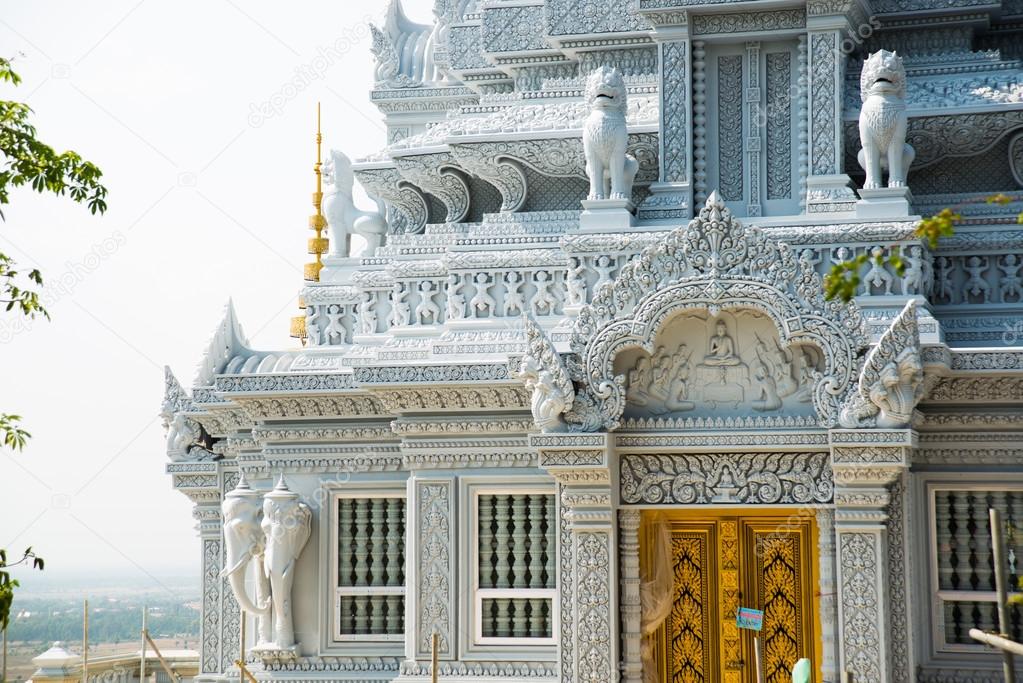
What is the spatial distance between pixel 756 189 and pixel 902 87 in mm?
1833

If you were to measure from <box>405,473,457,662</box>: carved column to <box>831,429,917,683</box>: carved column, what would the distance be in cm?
369

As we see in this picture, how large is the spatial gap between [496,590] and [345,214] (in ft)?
16.8

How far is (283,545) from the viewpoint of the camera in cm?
1648

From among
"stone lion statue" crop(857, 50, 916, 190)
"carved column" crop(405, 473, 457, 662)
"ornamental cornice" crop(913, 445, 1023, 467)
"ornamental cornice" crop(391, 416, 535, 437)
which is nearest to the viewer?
"ornamental cornice" crop(913, 445, 1023, 467)

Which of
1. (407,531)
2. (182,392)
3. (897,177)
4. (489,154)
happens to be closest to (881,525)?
(897,177)

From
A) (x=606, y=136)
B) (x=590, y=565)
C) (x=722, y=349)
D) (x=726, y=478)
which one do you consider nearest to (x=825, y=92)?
(x=606, y=136)

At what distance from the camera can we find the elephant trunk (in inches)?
661

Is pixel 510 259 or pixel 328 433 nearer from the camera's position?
pixel 510 259

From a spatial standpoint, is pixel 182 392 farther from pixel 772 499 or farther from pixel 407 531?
pixel 772 499

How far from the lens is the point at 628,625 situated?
48.5 ft

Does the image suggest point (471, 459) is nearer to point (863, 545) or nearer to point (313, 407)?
point (313, 407)

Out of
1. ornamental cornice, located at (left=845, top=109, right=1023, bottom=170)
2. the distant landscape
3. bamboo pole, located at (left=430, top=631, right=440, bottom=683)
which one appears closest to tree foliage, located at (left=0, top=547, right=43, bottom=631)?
bamboo pole, located at (left=430, top=631, right=440, bottom=683)

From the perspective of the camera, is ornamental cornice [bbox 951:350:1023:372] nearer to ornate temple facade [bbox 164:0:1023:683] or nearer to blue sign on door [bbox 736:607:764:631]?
ornate temple facade [bbox 164:0:1023:683]

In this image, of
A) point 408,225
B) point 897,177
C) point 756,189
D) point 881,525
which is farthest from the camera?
point 408,225
